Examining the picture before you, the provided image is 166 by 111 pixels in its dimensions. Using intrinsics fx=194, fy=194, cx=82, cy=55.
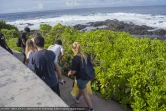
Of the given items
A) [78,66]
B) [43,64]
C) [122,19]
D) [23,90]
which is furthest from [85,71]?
[122,19]

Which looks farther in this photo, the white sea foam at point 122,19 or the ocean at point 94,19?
the ocean at point 94,19

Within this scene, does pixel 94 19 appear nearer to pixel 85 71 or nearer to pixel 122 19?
pixel 122 19

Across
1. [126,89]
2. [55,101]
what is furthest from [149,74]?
[55,101]

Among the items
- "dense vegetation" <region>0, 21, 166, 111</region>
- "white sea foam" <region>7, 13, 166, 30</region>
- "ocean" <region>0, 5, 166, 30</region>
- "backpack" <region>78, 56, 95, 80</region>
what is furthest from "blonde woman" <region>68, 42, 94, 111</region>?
"white sea foam" <region>7, 13, 166, 30</region>

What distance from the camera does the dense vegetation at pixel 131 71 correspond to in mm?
3500

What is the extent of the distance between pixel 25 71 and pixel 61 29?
474 cm

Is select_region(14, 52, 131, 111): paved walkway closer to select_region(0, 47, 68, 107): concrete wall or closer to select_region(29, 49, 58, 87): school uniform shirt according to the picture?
select_region(29, 49, 58, 87): school uniform shirt

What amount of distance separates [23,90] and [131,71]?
91.1 inches

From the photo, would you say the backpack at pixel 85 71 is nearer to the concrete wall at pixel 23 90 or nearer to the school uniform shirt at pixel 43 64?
the school uniform shirt at pixel 43 64

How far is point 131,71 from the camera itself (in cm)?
392

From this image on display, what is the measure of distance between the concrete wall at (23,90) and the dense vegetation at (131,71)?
1898mm

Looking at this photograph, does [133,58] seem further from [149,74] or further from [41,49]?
[41,49]

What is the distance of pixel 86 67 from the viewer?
3730 mm

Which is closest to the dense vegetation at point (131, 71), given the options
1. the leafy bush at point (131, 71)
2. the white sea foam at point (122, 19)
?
the leafy bush at point (131, 71)
